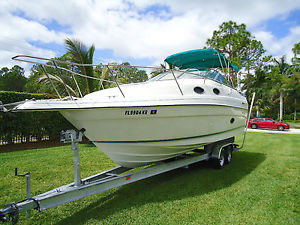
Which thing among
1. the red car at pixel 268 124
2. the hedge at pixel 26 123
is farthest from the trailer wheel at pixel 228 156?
the red car at pixel 268 124

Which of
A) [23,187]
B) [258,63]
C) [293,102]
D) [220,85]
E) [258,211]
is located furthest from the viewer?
[293,102]

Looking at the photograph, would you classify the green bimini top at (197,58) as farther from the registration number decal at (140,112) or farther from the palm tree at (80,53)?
the palm tree at (80,53)

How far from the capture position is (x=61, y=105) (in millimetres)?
2697

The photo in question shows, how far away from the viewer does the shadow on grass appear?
304 centimetres

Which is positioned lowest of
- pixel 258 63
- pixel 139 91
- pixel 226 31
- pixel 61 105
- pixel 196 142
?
pixel 196 142

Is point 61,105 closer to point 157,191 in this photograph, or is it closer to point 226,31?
point 157,191

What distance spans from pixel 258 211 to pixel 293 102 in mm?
37615

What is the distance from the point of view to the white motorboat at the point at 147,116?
296 centimetres

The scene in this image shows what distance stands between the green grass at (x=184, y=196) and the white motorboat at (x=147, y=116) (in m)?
0.71

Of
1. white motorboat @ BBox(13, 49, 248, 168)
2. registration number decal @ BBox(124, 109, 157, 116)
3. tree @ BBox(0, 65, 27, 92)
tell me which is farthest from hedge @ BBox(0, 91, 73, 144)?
tree @ BBox(0, 65, 27, 92)

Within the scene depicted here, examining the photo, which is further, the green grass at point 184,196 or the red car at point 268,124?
the red car at point 268,124

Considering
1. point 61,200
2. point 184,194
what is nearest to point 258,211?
point 184,194

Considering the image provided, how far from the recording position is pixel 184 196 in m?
3.44

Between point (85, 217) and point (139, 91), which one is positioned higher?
point (139, 91)
